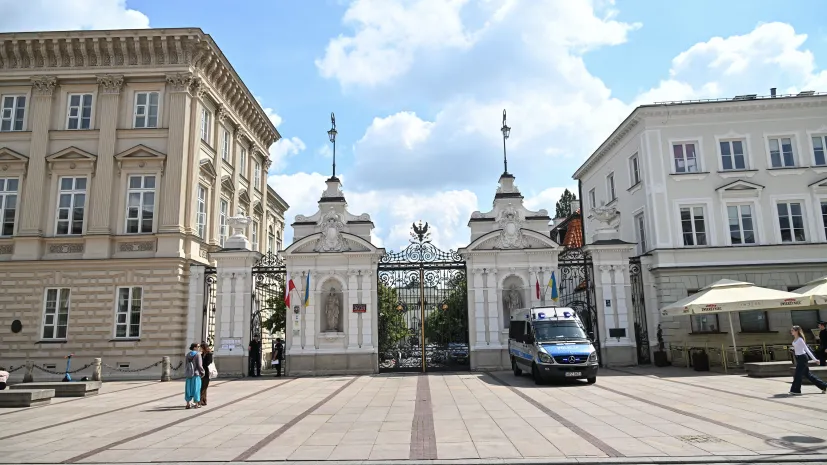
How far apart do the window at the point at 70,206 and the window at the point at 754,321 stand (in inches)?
1239

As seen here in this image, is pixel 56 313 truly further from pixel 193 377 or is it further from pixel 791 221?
pixel 791 221

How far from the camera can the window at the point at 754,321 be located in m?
26.5

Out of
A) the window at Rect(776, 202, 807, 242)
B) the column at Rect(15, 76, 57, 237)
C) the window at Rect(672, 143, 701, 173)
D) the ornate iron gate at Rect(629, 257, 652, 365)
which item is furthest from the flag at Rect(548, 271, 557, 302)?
the column at Rect(15, 76, 57, 237)

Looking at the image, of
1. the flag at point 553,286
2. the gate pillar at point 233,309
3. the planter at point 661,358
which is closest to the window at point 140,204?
the gate pillar at point 233,309

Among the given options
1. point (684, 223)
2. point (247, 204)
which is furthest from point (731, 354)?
point (247, 204)

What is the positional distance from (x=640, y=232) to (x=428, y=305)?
12930mm

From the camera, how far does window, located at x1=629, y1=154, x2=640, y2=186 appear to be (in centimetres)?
3043

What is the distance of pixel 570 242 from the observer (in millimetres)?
46438

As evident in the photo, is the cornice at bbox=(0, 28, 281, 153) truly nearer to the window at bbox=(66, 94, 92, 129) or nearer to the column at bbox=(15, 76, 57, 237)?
the column at bbox=(15, 76, 57, 237)

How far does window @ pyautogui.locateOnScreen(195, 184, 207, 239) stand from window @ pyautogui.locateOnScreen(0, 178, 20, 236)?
8.23m

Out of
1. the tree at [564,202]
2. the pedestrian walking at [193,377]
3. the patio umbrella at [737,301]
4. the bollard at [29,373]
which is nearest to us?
the pedestrian walking at [193,377]

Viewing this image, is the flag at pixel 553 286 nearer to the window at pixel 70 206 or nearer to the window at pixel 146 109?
the window at pixel 146 109

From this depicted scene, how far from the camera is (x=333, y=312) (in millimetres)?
25328

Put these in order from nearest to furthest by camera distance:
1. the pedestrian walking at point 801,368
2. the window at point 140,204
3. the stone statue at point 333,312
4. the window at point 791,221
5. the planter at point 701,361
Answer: the pedestrian walking at point 801,368, the planter at point 701,361, the stone statue at point 333,312, the window at point 140,204, the window at point 791,221
